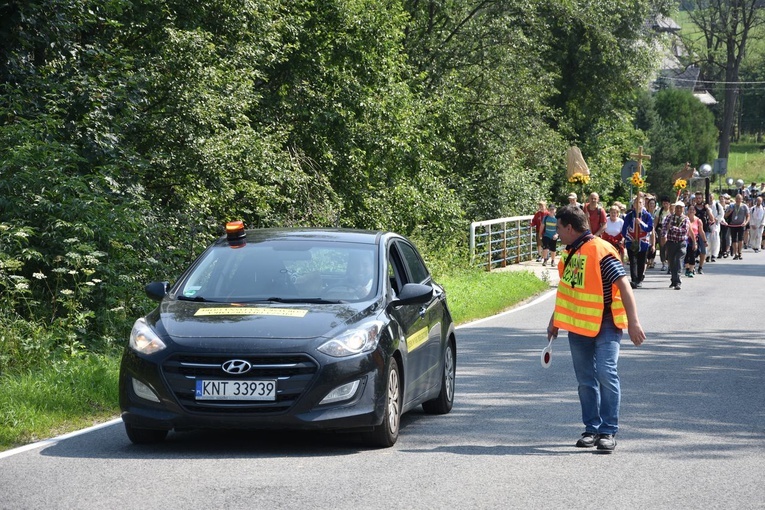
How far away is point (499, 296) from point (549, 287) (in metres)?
4.67

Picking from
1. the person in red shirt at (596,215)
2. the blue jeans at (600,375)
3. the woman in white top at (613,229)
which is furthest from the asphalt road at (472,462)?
the woman in white top at (613,229)

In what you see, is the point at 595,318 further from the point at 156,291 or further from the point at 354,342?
the point at 156,291

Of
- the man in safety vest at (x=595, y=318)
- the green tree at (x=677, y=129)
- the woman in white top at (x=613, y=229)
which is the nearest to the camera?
the man in safety vest at (x=595, y=318)

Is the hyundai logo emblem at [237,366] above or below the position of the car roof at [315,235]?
below

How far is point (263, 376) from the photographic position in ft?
25.4

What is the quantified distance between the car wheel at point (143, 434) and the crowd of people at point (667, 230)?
13099mm

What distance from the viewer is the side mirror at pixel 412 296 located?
8617mm

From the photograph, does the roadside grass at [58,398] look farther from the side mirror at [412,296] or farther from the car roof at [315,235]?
the side mirror at [412,296]

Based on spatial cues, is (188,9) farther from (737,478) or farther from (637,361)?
(737,478)

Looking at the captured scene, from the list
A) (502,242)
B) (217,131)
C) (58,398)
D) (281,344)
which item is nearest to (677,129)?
(502,242)

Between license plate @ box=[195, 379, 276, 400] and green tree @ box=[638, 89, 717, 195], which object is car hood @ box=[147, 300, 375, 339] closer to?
license plate @ box=[195, 379, 276, 400]

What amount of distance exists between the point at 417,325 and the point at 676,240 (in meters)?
18.6

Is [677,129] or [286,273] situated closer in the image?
[286,273]

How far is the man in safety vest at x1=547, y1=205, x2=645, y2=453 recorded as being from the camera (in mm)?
8219
